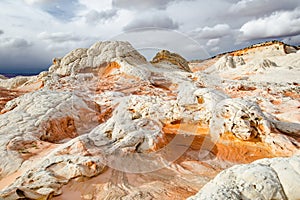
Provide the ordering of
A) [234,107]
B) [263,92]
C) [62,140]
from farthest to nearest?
[263,92] < [62,140] < [234,107]

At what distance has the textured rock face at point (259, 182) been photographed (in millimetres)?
2215

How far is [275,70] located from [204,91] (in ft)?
33.9

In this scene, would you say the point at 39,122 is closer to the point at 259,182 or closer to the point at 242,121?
the point at 242,121

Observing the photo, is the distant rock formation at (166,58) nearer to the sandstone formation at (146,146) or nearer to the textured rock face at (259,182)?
the sandstone formation at (146,146)

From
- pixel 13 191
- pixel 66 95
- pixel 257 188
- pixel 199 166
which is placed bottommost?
pixel 199 166

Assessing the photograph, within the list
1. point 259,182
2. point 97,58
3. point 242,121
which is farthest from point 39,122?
point 97,58

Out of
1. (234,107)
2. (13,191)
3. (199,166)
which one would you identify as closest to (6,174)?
(13,191)

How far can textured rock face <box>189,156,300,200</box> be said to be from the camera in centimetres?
221

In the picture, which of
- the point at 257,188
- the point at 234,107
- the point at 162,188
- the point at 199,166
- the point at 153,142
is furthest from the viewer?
the point at 234,107

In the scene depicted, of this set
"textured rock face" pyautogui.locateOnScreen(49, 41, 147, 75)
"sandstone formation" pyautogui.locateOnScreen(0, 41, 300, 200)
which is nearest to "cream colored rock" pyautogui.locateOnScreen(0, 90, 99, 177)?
"sandstone formation" pyautogui.locateOnScreen(0, 41, 300, 200)

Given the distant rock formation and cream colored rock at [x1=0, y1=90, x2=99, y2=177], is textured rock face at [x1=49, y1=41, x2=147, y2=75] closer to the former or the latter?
the distant rock formation

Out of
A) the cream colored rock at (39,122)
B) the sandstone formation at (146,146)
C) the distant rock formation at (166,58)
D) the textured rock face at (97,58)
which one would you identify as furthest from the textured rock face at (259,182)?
the distant rock formation at (166,58)

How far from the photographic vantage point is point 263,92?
950 cm

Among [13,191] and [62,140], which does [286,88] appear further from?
[13,191]
